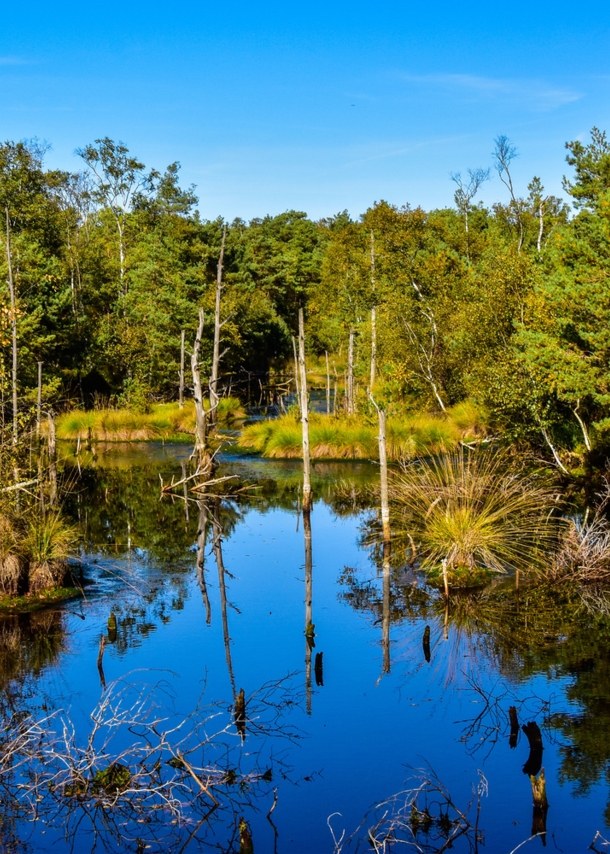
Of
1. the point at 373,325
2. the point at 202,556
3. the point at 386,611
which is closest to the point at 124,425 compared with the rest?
the point at 373,325

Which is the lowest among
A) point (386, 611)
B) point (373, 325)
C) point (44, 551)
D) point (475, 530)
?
point (386, 611)

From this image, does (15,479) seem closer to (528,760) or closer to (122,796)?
(122,796)

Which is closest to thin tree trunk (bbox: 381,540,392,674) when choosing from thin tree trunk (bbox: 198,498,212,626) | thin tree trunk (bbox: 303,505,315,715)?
thin tree trunk (bbox: 303,505,315,715)

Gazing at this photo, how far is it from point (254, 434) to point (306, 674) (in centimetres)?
2382

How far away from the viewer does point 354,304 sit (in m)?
48.8

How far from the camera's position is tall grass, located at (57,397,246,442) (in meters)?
40.7

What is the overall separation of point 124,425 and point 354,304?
14.6m

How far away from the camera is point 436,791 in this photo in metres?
9.80

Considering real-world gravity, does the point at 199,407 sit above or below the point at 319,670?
above

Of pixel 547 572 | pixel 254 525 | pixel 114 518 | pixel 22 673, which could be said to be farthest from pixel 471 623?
pixel 114 518

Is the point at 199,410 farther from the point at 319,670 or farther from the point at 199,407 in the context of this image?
the point at 319,670

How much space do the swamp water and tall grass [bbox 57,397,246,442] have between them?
20420 millimetres

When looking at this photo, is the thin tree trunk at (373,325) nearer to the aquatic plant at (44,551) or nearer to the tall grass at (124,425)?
the tall grass at (124,425)

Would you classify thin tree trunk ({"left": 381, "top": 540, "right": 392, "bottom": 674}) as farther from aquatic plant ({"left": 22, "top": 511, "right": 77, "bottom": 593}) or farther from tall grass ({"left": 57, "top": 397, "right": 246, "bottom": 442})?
tall grass ({"left": 57, "top": 397, "right": 246, "bottom": 442})
